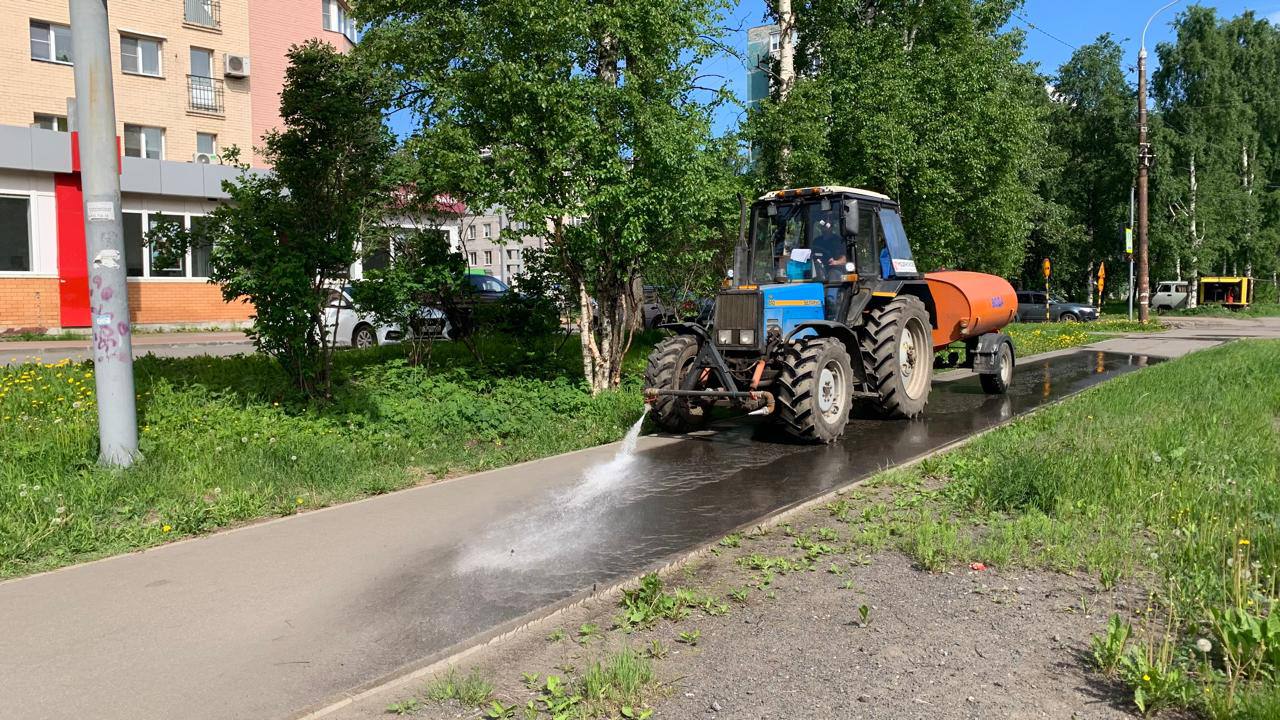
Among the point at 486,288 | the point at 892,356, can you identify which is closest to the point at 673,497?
the point at 892,356

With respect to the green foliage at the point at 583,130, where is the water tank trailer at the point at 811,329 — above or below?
below

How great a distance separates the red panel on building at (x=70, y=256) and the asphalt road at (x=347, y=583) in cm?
2306

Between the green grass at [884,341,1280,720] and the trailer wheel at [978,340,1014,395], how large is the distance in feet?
12.4

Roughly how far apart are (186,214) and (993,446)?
27118 mm

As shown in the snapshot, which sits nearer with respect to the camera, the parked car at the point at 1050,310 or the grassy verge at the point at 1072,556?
the grassy verge at the point at 1072,556

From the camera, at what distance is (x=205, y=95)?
3366 cm

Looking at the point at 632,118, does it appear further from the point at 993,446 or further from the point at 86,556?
the point at 86,556

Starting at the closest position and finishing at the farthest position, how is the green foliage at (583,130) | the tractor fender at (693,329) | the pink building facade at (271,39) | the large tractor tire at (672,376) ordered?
the large tractor tire at (672,376) < the tractor fender at (693,329) < the green foliage at (583,130) < the pink building facade at (271,39)

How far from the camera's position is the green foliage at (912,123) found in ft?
58.9

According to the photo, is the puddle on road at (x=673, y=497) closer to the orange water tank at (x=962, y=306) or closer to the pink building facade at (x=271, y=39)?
the orange water tank at (x=962, y=306)

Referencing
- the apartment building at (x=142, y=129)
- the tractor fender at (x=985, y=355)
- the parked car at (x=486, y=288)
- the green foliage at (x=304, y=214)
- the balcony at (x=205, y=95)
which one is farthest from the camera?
the balcony at (x=205, y=95)

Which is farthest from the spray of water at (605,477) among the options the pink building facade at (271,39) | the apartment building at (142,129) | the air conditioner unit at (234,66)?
the air conditioner unit at (234,66)

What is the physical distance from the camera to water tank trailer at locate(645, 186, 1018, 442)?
966cm

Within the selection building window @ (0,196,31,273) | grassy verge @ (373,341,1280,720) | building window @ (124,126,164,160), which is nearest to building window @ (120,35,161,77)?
building window @ (124,126,164,160)
